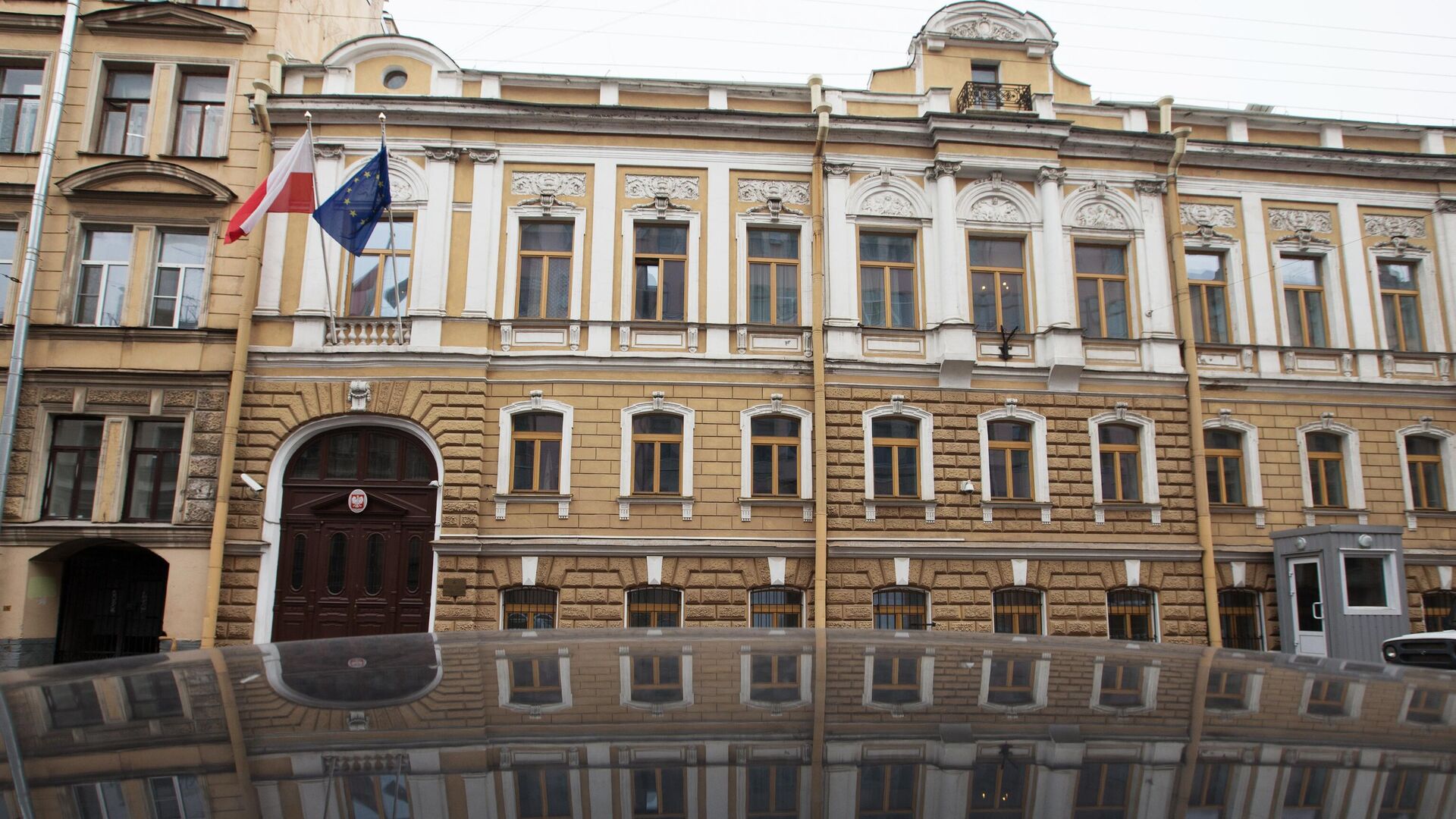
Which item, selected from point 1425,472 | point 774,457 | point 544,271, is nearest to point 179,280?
point 544,271

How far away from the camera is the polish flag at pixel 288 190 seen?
14773 millimetres

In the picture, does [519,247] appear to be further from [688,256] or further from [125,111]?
[125,111]

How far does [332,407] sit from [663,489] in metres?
6.33

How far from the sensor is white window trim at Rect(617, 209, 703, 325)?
674 inches

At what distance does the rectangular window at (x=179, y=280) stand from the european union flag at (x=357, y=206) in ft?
12.7

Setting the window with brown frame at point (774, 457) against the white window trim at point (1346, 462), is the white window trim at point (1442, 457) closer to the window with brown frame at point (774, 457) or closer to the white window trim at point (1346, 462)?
the white window trim at point (1346, 462)

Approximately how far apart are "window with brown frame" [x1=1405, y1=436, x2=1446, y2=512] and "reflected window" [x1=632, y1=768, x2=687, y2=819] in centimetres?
2149

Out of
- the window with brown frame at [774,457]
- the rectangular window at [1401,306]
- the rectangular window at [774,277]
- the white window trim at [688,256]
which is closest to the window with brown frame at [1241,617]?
the rectangular window at [1401,306]

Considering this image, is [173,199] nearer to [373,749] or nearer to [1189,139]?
[373,749]

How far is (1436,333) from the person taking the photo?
18.8m

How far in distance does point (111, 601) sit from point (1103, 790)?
1980 cm

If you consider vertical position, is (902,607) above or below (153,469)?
below

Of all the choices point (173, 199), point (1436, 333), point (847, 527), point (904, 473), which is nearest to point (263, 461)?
point (173, 199)

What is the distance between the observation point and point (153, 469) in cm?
1630
